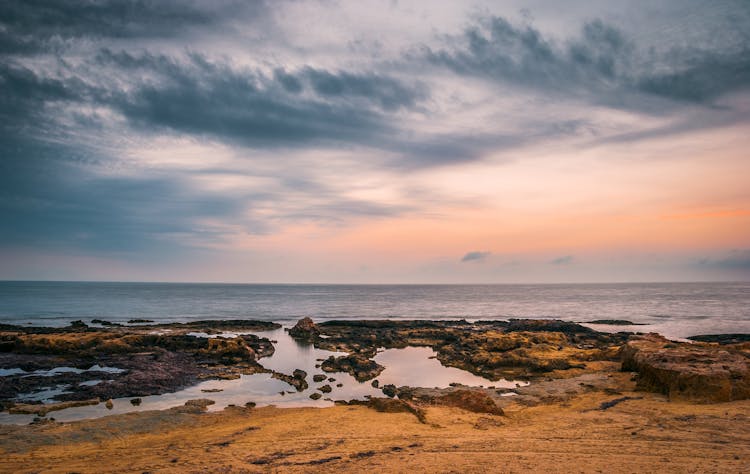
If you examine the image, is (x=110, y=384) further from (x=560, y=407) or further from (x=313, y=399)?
(x=560, y=407)

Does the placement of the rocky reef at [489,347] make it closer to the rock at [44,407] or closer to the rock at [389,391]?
the rock at [389,391]

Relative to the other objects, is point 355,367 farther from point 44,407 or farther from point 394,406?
point 44,407

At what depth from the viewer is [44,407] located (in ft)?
69.7

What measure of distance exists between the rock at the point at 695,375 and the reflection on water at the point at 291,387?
26.8ft

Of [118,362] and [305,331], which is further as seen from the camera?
[305,331]

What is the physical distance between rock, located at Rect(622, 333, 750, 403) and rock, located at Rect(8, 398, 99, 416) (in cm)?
2975

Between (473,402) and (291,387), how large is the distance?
1241cm

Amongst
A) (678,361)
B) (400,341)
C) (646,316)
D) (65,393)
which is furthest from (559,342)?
(646,316)

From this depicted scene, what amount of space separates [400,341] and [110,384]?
29773 mm

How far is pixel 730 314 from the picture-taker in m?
84.4

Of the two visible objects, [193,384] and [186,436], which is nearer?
[186,436]

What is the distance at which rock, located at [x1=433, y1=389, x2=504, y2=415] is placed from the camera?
1900 centimetres

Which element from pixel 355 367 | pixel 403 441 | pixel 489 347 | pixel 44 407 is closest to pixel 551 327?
pixel 489 347

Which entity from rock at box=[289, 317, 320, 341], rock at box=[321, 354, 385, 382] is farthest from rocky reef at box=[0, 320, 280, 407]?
rock at box=[289, 317, 320, 341]
